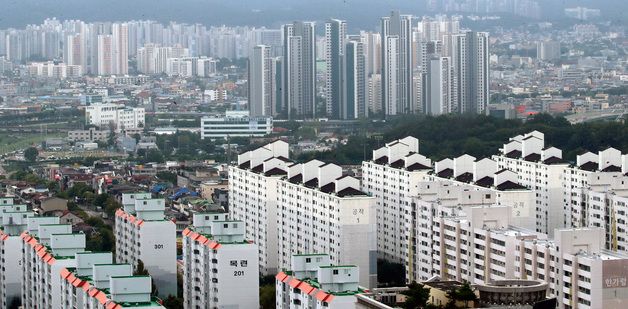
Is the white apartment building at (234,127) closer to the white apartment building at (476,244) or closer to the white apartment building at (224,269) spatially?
the white apartment building at (476,244)

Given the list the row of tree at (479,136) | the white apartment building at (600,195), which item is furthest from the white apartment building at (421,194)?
the row of tree at (479,136)

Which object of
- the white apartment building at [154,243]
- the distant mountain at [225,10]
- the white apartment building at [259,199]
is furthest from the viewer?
the distant mountain at [225,10]

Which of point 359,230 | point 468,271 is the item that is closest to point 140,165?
point 359,230

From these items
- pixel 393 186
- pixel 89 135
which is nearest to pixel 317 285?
pixel 393 186

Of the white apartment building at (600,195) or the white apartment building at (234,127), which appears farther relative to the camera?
the white apartment building at (234,127)

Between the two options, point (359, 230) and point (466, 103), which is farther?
point (466, 103)

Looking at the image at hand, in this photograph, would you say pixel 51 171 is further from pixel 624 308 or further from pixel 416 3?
pixel 416 3
